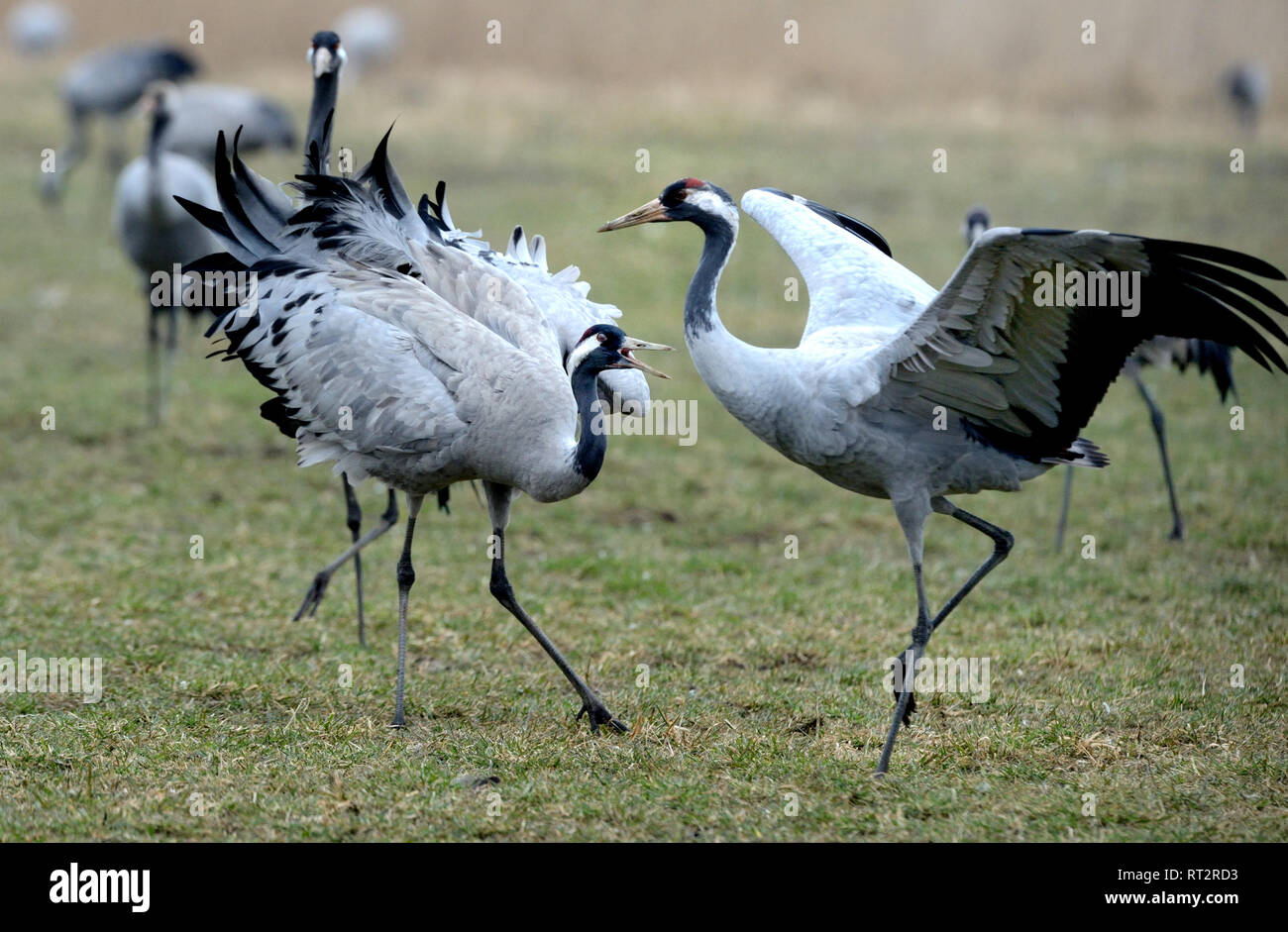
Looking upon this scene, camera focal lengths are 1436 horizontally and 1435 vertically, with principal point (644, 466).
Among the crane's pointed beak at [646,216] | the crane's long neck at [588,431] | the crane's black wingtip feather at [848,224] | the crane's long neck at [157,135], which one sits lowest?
the crane's long neck at [588,431]

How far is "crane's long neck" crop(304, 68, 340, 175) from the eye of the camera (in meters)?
5.25

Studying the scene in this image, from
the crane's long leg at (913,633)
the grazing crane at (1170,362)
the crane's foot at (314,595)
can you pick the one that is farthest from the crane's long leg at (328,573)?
the grazing crane at (1170,362)

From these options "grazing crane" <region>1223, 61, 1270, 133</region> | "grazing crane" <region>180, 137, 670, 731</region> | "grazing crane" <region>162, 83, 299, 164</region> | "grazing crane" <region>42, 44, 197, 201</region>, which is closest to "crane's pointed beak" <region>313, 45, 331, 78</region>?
"grazing crane" <region>180, 137, 670, 731</region>

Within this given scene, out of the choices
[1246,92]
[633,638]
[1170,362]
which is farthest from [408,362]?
[1246,92]

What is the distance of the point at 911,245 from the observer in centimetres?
1302

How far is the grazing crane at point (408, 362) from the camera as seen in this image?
14.5 feet

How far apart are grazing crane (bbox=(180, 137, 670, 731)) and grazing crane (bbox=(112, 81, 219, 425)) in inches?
149

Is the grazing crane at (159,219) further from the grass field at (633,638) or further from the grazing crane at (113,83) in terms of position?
the grazing crane at (113,83)

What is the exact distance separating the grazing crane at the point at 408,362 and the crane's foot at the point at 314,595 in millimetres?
→ 792

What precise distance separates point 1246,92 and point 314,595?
51.5 ft

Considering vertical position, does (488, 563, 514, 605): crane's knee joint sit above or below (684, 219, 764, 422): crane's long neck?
below

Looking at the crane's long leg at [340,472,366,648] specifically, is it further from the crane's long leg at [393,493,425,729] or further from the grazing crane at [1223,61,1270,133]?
the grazing crane at [1223,61,1270,133]

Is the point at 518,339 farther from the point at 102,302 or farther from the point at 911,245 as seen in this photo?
the point at 911,245

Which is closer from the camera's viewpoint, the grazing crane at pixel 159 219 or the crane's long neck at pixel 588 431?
the crane's long neck at pixel 588 431
